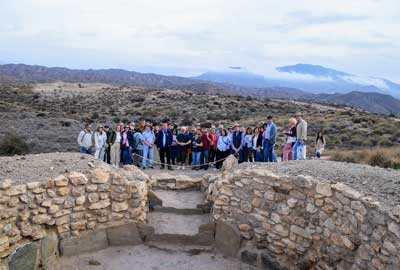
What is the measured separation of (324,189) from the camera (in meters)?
8.01

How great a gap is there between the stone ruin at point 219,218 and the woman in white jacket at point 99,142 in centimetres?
265

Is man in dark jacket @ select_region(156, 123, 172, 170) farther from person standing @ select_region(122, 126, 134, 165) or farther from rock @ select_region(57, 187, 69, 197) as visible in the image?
rock @ select_region(57, 187, 69, 197)

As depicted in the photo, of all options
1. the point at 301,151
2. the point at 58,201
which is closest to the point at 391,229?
the point at 301,151

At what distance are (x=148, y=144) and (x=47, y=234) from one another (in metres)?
5.36

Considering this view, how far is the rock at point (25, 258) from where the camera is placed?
8055 mm

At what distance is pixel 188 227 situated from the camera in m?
10.2

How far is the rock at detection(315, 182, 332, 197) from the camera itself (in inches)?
312

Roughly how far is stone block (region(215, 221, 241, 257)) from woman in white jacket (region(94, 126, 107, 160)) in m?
5.19

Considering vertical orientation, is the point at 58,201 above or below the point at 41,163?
below

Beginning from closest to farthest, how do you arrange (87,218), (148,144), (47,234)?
1. (47,234)
2. (87,218)
3. (148,144)

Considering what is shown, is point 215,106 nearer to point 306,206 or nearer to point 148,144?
point 148,144

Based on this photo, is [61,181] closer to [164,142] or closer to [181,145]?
[164,142]

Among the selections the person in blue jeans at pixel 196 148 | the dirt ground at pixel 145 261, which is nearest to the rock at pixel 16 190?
the dirt ground at pixel 145 261

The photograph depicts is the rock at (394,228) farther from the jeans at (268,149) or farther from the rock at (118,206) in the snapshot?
the jeans at (268,149)
